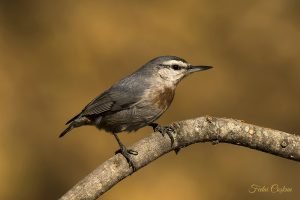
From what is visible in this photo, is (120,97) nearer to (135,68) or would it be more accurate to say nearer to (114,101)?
(114,101)

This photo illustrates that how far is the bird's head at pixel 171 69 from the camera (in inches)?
256

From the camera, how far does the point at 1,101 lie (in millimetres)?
10297

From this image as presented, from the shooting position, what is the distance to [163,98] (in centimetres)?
629

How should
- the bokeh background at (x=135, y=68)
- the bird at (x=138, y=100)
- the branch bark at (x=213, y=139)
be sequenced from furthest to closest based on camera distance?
1. the bokeh background at (x=135, y=68)
2. the bird at (x=138, y=100)
3. the branch bark at (x=213, y=139)

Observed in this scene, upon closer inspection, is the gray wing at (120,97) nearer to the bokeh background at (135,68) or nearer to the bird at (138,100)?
the bird at (138,100)

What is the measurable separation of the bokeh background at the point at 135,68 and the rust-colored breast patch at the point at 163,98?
337cm

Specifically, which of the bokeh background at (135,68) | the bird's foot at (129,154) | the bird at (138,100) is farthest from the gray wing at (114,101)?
the bokeh background at (135,68)

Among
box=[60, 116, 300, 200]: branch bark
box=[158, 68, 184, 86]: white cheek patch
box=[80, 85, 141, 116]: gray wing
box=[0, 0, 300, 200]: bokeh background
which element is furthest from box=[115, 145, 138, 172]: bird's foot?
box=[0, 0, 300, 200]: bokeh background

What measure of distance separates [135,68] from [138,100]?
14.7ft

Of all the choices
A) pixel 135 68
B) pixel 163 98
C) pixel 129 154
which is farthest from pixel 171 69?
pixel 135 68

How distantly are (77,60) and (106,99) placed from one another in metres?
4.49

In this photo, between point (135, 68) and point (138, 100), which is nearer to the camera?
point (138, 100)

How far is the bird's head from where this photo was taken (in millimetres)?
6504

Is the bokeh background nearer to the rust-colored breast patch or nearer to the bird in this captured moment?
the bird
